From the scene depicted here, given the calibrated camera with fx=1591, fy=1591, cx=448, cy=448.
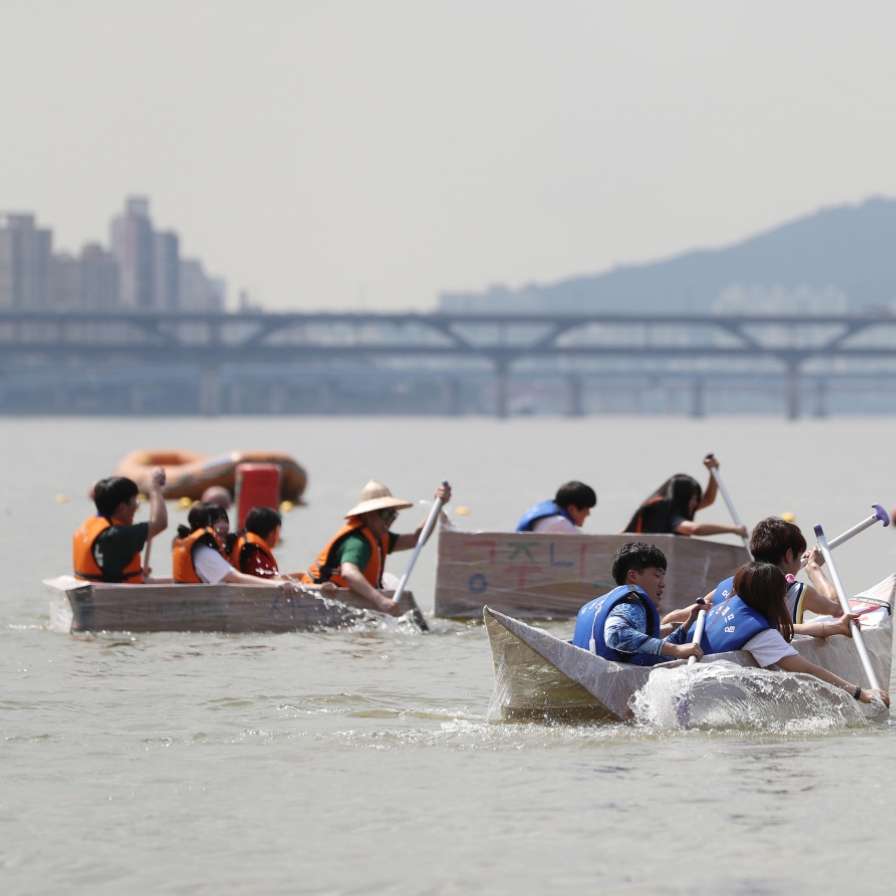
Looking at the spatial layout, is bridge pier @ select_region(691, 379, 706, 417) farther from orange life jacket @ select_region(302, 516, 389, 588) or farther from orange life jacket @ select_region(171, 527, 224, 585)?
orange life jacket @ select_region(171, 527, 224, 585)

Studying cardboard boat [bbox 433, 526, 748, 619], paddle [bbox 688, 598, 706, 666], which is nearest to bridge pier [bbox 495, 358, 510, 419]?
cardboard boat [bbox 433, 526, 748, 619]

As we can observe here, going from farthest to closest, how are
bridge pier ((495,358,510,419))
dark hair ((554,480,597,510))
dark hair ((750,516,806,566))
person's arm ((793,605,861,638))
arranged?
bridge pier ((495,358,510,419)) < dark hair ((554,480,597,510)) < person's arm ((793,605,861,638)) < dark hair ((750,516,806,566))

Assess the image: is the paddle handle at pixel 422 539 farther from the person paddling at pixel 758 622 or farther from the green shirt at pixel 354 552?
the person paddling at pixel 758 622

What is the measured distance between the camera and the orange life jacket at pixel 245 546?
11.7 m

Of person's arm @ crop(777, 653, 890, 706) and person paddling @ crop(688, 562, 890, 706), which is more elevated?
person paddling @ crop(688, 562, 890, 706)

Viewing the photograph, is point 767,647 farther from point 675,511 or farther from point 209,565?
point 209,565

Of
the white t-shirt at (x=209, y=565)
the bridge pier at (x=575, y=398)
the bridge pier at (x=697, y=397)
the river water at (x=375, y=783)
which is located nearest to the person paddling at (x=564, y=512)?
the river water at (x=375, y=783)

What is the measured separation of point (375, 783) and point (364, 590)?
4.54 metres

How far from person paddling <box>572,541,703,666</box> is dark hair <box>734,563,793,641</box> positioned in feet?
1.19

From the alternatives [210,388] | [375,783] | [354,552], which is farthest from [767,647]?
[210,388]

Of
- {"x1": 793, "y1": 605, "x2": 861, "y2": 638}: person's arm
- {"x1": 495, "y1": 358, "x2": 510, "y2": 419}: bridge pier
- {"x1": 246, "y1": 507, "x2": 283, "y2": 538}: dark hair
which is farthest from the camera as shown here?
{"x1": 495, "y1": 358, "x2": 510, "y2": 419}: bridge pier

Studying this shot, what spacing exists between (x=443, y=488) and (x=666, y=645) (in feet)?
13.7

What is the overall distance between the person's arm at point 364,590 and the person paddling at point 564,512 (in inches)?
54.2

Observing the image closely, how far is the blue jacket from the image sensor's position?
7934 millimetres
